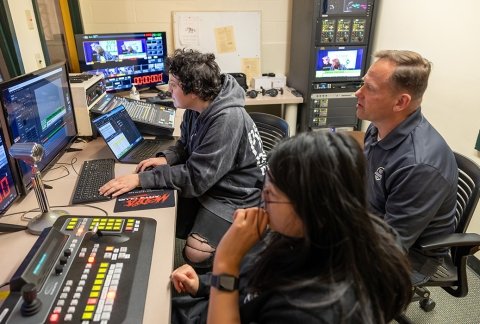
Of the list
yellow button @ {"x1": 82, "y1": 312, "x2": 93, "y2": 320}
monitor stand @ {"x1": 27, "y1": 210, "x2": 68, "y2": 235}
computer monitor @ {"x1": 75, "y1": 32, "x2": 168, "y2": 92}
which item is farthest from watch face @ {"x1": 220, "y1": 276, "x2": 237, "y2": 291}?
computer monitor @ {"x1": 75, "y1": 32, "x2": 168, "y2": 92}

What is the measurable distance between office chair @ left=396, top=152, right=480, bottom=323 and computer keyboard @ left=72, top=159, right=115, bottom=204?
1268mm

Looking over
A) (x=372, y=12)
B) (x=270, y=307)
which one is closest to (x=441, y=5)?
(x=372, y=12)

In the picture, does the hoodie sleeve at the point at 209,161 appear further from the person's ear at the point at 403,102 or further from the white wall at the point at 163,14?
the white wall at the point at 163,14

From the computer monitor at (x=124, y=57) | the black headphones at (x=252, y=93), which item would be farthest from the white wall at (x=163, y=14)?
the black headphones at (x=252, y=93)

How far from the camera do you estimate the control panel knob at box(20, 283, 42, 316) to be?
82 cm

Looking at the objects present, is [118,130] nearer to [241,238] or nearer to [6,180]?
[6,180]

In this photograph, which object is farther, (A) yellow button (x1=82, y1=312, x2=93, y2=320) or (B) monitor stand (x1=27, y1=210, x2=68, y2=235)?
(B) monitor stand (x1=27, y1=210, x2=68, y2=235)

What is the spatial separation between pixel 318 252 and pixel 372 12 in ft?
9.00

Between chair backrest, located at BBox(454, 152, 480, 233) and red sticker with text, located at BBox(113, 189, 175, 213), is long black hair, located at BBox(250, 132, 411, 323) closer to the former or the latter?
red sticker with text, located at BBox(113, 189, 175, 213)

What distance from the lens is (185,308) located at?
3.59 feet

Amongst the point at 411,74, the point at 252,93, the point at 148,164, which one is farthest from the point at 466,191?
the point at 252,93

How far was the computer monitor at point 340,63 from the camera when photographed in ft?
9.78

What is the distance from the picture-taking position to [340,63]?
3.04m

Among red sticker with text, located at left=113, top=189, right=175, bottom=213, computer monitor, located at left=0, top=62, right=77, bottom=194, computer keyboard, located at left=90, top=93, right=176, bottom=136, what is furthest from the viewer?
computer keyboard, located at left=90, top=93, right=176, bottom=136
